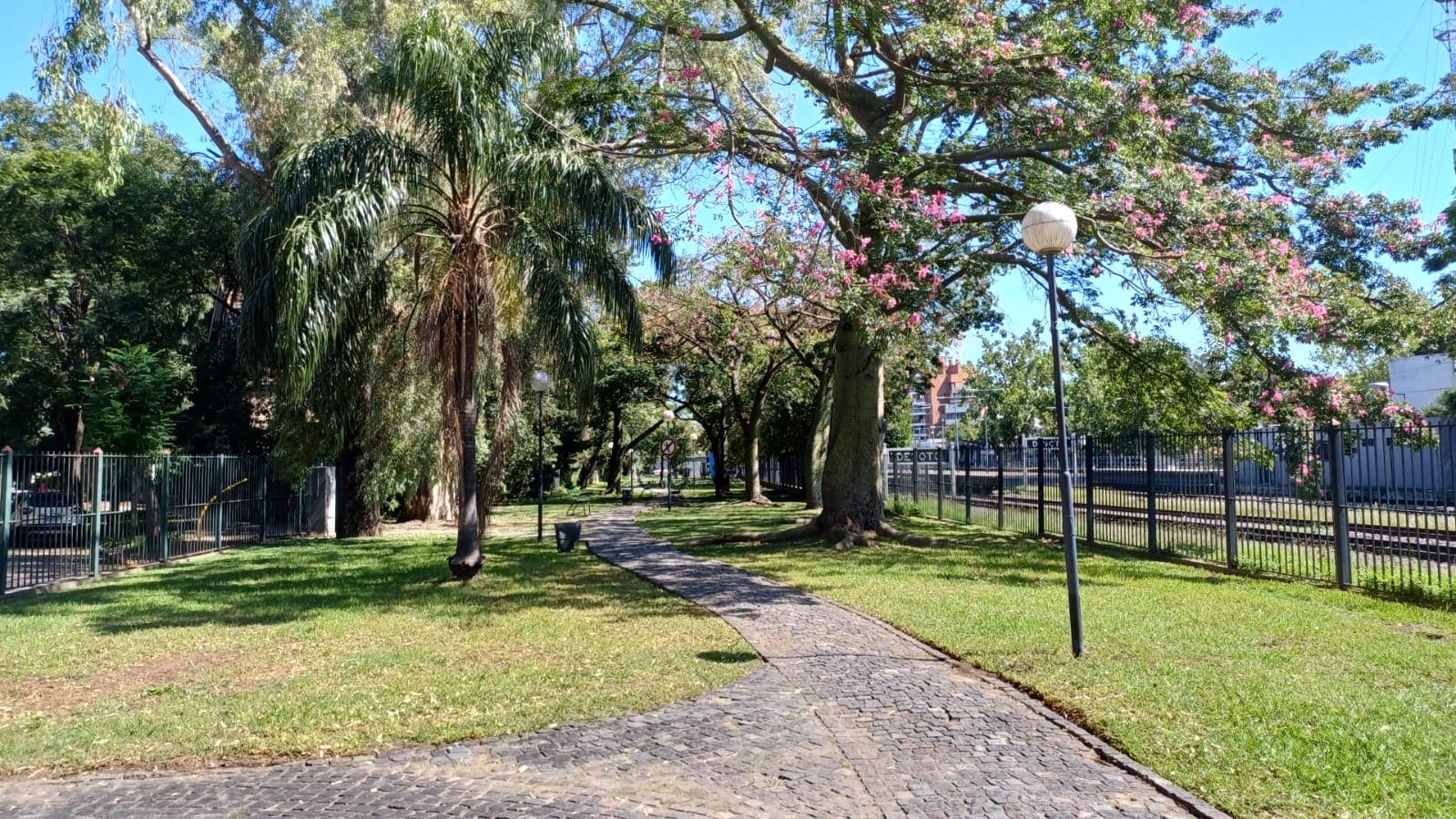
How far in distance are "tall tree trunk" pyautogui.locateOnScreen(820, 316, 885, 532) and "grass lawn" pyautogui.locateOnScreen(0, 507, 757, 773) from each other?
15.9 feet

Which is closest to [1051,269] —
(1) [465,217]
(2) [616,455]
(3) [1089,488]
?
(1) [465,217]

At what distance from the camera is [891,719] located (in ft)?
17.8

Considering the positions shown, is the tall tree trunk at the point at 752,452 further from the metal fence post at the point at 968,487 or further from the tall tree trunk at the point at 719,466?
the metal fence post at the point at 968,487

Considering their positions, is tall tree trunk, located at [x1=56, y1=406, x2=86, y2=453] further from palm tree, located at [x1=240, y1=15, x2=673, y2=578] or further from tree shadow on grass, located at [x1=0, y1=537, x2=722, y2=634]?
palm tree, located at [x1=240, y1=15, x2=673, y2=578]

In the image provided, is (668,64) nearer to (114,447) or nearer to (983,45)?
(983,45)

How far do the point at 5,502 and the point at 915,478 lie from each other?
791 inches

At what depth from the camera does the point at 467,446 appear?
37.4 feet

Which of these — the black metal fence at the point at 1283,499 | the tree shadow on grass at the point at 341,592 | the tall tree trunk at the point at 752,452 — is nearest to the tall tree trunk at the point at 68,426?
the tree shadow on grass at the point at 341,592

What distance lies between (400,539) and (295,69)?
32.3 feet

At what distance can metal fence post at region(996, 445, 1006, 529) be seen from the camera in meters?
18.8

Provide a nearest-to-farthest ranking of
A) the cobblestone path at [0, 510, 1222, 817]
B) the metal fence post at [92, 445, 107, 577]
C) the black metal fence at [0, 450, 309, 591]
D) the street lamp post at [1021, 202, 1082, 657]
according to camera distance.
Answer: the cobblestone path at [0, 510, 1222, 817]
the street lamp post at [1021, 202, 1082, 657]
the black metal fence at [0, 450, 309, 591]
the metal fence post at [92, 445, 107, 577]

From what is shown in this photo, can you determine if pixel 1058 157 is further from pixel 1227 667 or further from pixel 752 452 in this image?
pixel 752 452

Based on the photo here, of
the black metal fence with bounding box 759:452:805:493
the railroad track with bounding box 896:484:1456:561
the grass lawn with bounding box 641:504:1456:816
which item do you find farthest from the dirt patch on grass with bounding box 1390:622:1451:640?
the black metal fence with bounding box 759:452:805:493

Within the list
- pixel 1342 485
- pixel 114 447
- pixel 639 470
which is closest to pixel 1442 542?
pixel 1342 485
